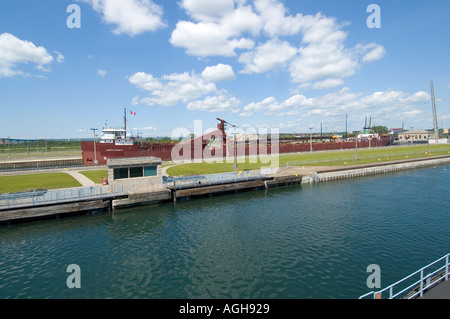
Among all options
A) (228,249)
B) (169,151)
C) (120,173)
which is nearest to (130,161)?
(120,173)

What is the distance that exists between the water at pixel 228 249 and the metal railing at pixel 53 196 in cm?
222

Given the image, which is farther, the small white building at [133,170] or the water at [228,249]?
the small white building at [133,170]

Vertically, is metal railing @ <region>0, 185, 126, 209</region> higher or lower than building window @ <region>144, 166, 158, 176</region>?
lower

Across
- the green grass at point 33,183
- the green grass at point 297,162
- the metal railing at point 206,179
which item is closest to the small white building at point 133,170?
→ the metal railing at point 206,179

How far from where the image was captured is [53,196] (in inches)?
1059

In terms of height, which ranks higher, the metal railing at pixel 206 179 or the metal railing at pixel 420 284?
the metal railing at pixel 206 179

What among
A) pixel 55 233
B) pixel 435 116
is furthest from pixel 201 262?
pixel 435 116

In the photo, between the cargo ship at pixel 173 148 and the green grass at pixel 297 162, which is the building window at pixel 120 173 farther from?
the cargo ship at pixel 173 148

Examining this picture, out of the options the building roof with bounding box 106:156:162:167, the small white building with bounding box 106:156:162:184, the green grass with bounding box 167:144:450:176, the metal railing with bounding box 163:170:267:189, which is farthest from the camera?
the green grass with bounding box 167:144:450:176

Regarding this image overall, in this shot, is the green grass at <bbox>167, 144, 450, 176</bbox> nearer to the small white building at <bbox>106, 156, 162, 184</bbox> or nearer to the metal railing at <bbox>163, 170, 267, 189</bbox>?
the metal railing at <bbox>163, 170, 267, 189</bbox>

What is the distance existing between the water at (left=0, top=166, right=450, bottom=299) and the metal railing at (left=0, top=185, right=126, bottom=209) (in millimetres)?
2216

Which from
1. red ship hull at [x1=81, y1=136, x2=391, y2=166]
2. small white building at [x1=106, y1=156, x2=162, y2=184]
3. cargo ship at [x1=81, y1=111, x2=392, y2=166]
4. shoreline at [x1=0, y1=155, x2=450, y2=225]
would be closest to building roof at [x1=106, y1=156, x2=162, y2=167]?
small white building at [x1=106, y1=156, x2=162, y2=184]

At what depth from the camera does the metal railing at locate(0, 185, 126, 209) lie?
2477 centimetres

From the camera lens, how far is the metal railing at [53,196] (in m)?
24.8
